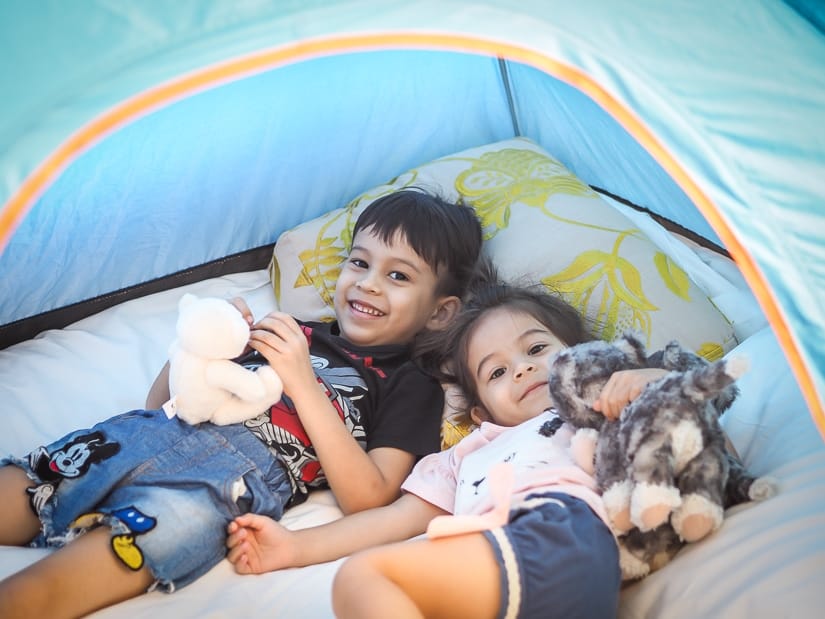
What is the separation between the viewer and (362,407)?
141 centimetres

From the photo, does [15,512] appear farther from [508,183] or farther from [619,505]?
[508,183]

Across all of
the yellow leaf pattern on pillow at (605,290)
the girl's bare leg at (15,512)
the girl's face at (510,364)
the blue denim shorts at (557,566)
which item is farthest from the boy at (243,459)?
the blue denim shorts at (557,566)

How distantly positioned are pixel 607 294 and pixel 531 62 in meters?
0.62

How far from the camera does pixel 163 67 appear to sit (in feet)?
2.92

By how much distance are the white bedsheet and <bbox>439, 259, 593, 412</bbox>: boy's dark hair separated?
0.89 feet

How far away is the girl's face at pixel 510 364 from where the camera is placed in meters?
1.29

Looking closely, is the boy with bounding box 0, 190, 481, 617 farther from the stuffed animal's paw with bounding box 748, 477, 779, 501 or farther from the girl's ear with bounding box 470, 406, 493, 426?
the stuffed animal's paw with bounding box 748, 477, 779, 501

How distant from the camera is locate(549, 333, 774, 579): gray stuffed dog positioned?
940 mm

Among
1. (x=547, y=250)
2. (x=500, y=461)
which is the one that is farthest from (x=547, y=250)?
(x=500, y=461)

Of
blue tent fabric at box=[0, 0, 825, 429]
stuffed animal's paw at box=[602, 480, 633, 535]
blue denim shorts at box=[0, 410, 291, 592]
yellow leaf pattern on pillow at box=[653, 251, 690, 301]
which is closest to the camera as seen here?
blue tent fabric at box=[0, 0, 825, 429]

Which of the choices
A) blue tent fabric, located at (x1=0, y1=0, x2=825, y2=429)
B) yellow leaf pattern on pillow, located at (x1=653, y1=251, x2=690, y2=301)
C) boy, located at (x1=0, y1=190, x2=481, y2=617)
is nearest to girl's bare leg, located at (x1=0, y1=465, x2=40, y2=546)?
boy, located at (x1=0, y1=190, x2=481, y2=617)

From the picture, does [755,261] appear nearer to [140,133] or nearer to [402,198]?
[402,198]

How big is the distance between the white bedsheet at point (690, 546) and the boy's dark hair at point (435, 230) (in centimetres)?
49

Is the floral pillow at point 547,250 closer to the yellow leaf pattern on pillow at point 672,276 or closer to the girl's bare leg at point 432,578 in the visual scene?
the yellow leaf pattern on pillow at point 672,276
